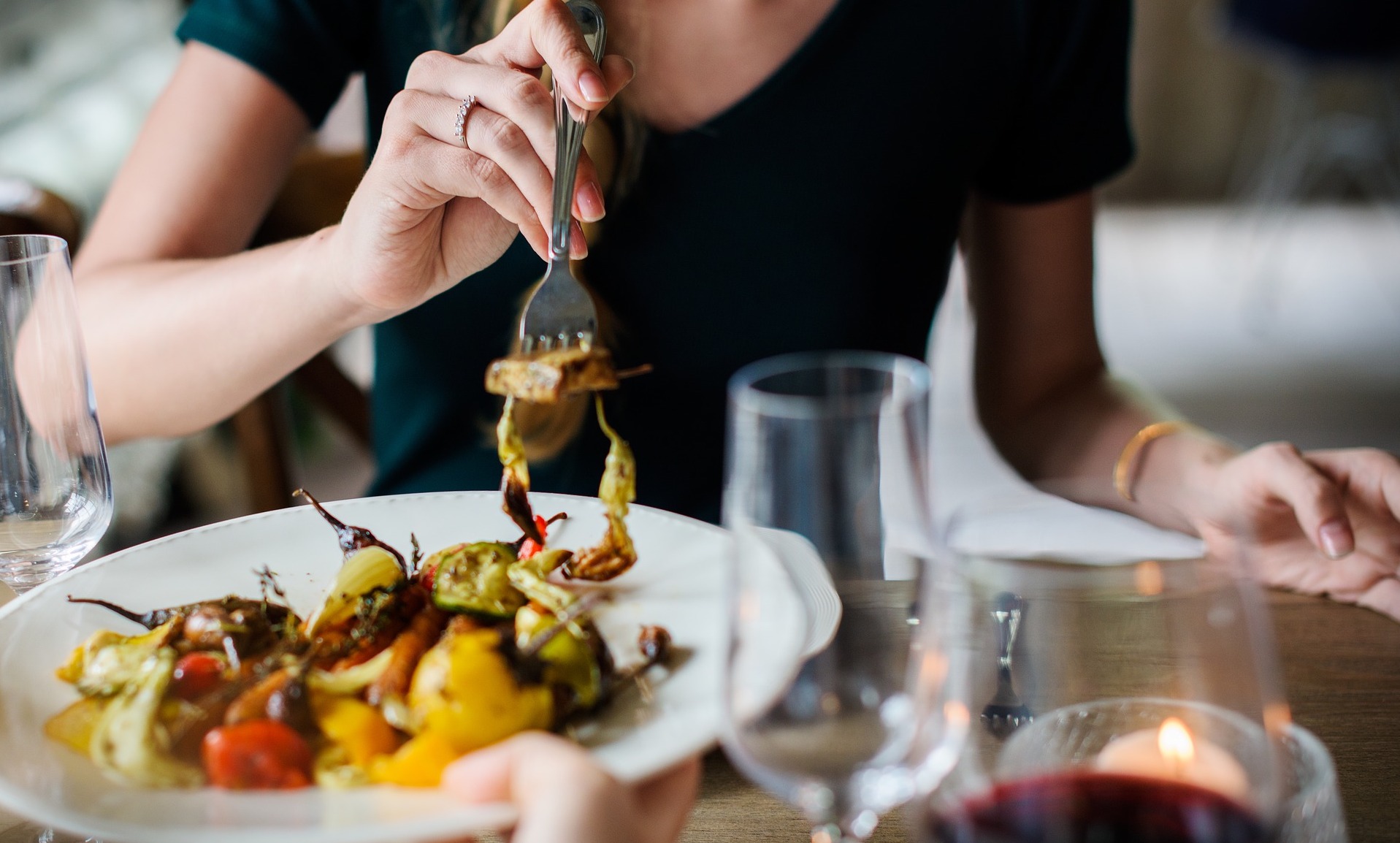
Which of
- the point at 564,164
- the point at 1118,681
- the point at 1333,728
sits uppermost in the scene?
the point at 564,164

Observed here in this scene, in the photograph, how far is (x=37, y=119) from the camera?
250cm

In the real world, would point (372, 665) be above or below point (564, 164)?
below

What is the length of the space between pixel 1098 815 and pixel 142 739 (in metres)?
0.37

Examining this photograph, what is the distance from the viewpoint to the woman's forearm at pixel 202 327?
2.69 feet

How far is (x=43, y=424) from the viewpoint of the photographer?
634mm

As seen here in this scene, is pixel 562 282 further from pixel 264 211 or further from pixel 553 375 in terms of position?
pixel 264 211

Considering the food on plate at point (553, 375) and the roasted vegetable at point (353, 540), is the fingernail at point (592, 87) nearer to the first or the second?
the food on plate at point (553, 375)

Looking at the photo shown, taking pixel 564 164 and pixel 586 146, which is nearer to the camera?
pixel 564 164

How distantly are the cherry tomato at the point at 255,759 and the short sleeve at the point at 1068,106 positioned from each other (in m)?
0.94

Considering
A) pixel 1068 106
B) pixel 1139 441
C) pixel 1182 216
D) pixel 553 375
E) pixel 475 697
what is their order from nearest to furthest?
pixel 475 697 → pixel 553 375 → pixel 1139 441 → pixel 1068 106 → pixel 1182 216

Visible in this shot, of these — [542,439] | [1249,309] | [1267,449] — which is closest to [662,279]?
[542,439]

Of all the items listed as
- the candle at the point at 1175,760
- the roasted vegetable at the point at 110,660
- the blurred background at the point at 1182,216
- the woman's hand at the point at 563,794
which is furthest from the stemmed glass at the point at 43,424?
the blurred background at the point at 1182,216

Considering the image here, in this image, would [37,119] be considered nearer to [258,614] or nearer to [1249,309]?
[258,614]

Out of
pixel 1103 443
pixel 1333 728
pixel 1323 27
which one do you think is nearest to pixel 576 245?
pixel 1333 728
